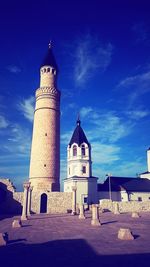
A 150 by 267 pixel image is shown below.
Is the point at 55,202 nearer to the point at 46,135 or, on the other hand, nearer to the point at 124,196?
the point at 46,135

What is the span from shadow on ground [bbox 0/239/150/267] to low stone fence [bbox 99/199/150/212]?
2422 centimetres

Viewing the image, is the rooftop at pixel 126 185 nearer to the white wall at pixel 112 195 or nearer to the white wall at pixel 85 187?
the white wall at pixel 112 195

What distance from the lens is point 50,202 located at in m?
29.4

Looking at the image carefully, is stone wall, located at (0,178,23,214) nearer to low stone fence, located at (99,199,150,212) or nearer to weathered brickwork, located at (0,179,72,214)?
weathered brickwork, located at (0,179,72,214)

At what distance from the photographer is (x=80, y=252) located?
26.0 feet

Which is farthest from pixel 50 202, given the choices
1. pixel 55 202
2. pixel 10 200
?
pixel 10 200

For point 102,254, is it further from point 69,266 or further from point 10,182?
point 10,182

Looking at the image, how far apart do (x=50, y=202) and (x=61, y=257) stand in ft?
Answer: 75.0

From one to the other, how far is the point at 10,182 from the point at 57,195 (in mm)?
6552

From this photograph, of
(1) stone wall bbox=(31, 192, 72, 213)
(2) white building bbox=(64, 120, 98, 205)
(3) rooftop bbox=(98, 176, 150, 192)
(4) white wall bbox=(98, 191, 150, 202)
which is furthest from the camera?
(3) rooftop bbox=(98, 176, 150, 192)

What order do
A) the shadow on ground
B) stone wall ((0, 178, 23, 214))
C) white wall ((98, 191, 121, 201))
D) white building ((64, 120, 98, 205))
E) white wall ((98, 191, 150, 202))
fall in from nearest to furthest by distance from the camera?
1. the shadow on ground
2. stone wall ((0, 178, 23, 214))
3. white building ((64, 120, 98, 205))
4. white wall ((98, 191, 121, 201))
5. white wall ((98, 191, 150, 202))

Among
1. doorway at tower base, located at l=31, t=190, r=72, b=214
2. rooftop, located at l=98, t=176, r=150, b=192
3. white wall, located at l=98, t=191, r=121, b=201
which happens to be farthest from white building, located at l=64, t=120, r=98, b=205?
rooftop, located at l=98, t=176, r=150, b=192

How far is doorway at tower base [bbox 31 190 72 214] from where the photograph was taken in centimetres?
2892

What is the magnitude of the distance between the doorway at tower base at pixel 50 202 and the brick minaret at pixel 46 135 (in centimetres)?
106
